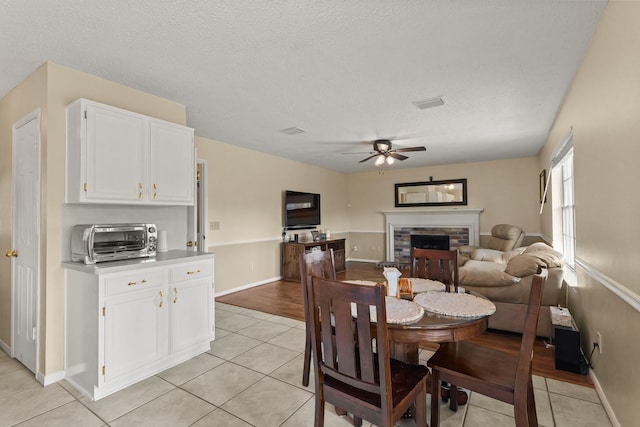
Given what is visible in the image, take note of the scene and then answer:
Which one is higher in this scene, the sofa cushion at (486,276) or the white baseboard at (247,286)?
the sofa cushion at (486,276)

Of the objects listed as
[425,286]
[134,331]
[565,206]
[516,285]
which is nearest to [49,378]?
[134,331]

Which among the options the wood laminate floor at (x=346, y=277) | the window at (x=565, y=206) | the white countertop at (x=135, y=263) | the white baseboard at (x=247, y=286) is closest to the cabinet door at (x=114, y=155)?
the white countertop at (x=135, y=263)

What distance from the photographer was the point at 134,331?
7.76 ft

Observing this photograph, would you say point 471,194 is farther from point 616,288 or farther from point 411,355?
point 411,355

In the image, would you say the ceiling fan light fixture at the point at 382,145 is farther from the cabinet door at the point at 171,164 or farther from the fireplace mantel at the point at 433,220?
the fireplace mantel at the point at 433,220

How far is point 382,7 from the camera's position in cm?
179

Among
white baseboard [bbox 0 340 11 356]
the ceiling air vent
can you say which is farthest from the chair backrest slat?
white baseboard [bbox 0 340 11 356]

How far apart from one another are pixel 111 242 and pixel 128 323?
0.68 meters

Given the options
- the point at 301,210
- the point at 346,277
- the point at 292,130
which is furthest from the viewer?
the point at 301,210

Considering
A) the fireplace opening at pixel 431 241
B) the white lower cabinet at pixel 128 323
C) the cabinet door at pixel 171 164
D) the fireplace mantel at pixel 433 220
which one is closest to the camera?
the white lower cabinet at pixel 128 323

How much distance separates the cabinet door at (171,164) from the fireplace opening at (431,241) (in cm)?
575

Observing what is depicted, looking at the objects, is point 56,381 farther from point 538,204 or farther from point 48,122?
point 538,204

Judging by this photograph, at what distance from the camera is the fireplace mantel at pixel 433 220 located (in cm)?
682

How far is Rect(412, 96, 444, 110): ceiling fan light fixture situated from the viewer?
3.17 meters
